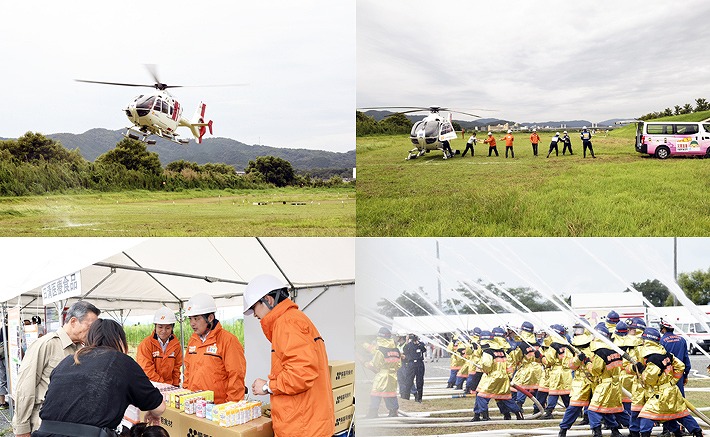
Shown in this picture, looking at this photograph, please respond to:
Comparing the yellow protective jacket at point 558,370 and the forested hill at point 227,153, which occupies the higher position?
the forested hill at point 227,153

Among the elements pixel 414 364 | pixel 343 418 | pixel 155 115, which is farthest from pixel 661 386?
pixel 155 115

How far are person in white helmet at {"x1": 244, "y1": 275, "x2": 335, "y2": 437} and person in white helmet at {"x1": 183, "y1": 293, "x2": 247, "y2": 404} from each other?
1.03 m

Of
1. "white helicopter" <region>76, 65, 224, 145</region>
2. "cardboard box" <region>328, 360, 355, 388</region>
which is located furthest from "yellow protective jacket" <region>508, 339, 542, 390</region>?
"white helicopter" <region>76, 65, 224, 145</region>

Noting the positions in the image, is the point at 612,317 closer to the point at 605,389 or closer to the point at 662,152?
the point at 605,389

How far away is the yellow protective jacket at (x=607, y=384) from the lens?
4.80 meters

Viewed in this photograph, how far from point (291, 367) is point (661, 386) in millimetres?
3667

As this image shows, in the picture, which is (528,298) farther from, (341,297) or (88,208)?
(88,208)

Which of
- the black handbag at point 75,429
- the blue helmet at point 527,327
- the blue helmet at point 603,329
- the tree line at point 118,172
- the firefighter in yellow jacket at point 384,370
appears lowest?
the firefighter in yellow jacket at point 384,370

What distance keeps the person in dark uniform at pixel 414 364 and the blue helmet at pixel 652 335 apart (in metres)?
2.32

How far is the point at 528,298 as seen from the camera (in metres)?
5.96

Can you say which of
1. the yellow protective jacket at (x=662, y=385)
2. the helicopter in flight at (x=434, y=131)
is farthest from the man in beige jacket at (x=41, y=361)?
the helicopter in flight at (x=434, y=131)

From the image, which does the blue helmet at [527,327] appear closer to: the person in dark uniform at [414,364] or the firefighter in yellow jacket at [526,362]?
the firefighter in yellow jacket at [526,362]

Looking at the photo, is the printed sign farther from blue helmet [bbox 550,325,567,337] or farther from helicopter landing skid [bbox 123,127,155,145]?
helicopter landing skid [bbox 123,127,155,145]

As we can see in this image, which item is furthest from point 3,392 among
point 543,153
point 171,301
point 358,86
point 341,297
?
point 543,153
